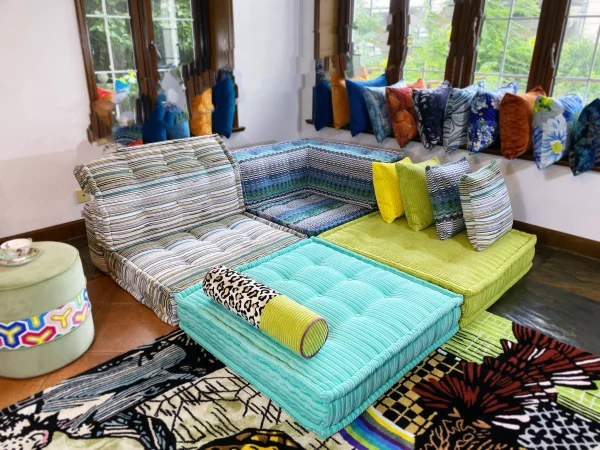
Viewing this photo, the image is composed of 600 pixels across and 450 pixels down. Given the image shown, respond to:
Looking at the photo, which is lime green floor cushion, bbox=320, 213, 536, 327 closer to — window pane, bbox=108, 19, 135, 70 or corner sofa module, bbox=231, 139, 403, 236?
corner sofa module, bbox=231, 139, 403, 236

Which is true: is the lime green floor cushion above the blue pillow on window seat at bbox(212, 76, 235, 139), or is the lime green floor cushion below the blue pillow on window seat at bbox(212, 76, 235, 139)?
below

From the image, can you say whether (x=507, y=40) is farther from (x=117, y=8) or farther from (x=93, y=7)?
(x=93, y=7)

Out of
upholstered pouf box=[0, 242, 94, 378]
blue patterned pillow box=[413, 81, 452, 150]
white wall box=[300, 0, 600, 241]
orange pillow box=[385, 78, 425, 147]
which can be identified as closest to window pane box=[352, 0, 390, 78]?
orange pillow box=[385, 78, 425, 147]

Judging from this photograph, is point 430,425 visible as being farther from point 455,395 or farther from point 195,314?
point 195,314

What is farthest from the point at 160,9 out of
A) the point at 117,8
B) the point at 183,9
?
the point at 117,8

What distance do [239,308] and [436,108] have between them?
2.28m

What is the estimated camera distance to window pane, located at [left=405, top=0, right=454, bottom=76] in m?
3.62

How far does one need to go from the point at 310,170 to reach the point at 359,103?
85cm

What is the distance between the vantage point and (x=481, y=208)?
250 centimetres

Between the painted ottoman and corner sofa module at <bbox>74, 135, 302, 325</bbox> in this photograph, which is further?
corner sofa module at <bbox>74, 135, 302, 325</bbox>

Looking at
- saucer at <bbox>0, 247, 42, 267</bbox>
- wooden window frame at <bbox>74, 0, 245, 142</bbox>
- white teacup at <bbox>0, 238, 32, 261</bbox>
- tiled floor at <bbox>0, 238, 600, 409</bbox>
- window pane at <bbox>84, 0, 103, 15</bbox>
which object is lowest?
tiled floor at <bbox>0, 238, 600, 409</bbox>

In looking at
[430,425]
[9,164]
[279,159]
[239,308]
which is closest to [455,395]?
[430,425]

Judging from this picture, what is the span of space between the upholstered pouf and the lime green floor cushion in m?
1.37

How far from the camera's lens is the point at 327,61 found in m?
4.28
